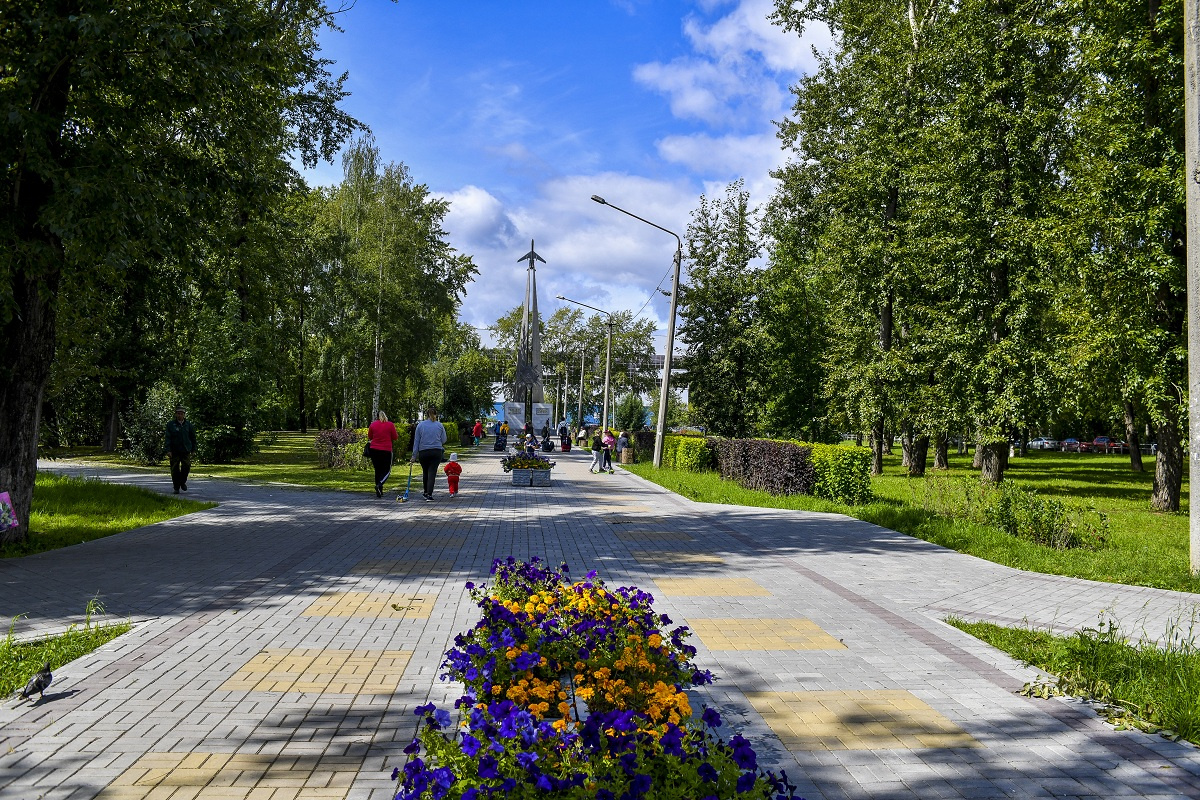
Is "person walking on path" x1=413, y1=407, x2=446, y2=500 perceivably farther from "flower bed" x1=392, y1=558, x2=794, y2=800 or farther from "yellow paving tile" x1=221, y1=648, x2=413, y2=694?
"flower bed" x1=392, y1=558, x2=794, y2=800

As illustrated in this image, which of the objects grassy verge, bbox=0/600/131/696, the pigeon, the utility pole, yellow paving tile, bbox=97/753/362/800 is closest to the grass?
the utility pole

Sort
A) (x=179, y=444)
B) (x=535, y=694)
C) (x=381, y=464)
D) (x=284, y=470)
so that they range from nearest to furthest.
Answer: (x=535, y=694) < (x=179, y=444) < (x=381, y=464) < (x=284, y=470)

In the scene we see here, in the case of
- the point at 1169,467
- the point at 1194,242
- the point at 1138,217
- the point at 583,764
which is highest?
the point at 1138,217

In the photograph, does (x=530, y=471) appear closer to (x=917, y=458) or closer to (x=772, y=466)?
(x=772, y=466)

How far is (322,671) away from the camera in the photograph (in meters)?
5.07

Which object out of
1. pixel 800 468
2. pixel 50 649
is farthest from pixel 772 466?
pixel 50 649

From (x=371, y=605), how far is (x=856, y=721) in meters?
4.28

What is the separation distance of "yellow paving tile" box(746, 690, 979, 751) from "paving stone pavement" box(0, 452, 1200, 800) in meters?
0.02

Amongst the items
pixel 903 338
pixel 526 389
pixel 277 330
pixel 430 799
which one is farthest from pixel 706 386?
pixel 430 799

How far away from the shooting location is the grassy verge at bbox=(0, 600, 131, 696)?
4.73 m

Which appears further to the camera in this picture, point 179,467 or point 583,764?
point 179,467

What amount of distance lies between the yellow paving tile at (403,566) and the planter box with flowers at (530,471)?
1177 cm

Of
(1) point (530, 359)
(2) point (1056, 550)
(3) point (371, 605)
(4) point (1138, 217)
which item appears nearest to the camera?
(3) point (371, 605)

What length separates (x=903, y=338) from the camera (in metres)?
30.1
